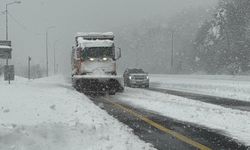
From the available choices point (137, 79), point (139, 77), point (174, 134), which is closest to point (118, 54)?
point (137, 79)

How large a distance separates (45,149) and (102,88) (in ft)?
77.6

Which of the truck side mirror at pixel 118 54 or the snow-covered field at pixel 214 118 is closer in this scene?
the snow-covered field at pixel 214 118

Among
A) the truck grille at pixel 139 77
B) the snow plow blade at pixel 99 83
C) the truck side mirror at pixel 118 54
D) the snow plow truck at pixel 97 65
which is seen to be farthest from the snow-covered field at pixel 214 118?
the truck grille at pixel 139 77

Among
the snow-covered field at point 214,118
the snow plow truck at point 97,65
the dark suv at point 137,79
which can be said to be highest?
the snow plow truck at point 97,65

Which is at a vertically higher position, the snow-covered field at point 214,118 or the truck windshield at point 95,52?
the truck windshield at point 95,52

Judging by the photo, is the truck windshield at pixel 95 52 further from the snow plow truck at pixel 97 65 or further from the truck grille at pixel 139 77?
the truck grille at pixel 139 77

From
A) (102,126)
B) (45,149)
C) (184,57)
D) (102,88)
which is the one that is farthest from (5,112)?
(184,57)

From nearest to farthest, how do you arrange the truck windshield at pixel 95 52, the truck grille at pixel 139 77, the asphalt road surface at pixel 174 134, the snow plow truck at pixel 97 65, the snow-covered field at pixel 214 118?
the asphalt road surface at pixel 174 134 → the snow-covered field at pixel 214 118 → the snow plow truck at pixel 97 65 → the truck windshield at pixel 95 52 → the truck grille at pixel 139 77

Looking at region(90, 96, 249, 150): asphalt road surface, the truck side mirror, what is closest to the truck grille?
the truck side mirror

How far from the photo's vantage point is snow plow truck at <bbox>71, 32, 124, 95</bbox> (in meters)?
31.8

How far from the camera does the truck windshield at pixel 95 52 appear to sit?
32.1 m

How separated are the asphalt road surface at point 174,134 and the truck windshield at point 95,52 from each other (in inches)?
598

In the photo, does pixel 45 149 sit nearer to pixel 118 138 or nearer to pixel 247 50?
pixel 118 138

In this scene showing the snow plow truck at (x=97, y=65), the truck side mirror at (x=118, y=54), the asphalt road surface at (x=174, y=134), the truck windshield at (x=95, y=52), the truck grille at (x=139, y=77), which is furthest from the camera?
the truck grille at (x=139, y=77)
